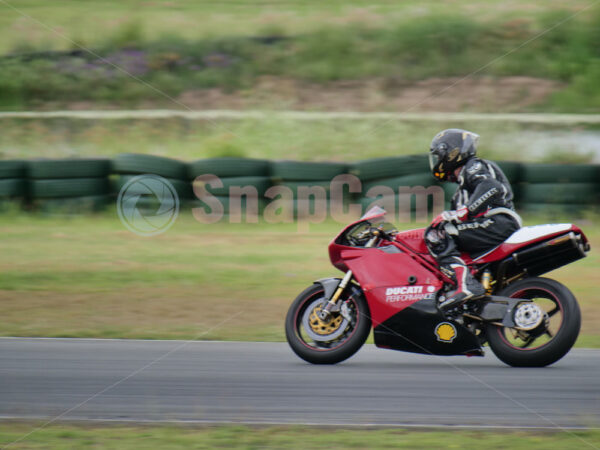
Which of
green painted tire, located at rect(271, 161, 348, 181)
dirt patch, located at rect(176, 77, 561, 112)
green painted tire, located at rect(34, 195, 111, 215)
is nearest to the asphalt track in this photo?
green painted tire, located at rect(271, 161, 348, 181)

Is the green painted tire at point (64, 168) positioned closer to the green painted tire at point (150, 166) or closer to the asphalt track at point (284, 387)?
the green painted tire at point (150, 166)

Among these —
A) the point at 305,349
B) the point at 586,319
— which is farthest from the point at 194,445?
the point at 586,319

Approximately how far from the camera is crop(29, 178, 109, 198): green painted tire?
46.6ft

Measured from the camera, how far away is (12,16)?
2584 centimetres

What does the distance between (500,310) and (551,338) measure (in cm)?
41

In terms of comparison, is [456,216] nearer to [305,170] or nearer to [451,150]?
[451,150]

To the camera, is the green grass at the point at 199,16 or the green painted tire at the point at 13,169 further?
the green grass at the point at 199,16

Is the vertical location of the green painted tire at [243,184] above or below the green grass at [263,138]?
below

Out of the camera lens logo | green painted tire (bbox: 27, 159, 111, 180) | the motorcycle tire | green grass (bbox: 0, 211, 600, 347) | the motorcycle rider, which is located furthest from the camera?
green painted tire (bbox: 27, 159, 111, 180)

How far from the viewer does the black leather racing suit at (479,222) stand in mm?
6102

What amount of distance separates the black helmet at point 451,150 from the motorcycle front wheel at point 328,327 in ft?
3.72

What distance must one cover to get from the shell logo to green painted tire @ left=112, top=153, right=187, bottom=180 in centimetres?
868

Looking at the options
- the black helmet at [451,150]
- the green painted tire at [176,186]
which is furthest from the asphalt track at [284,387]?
the green painted tire at [176,186]

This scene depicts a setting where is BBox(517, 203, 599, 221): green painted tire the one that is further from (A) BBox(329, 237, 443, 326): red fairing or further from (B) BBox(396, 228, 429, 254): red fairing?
(A) BBox(329, 237, 443, 326): red fairing
